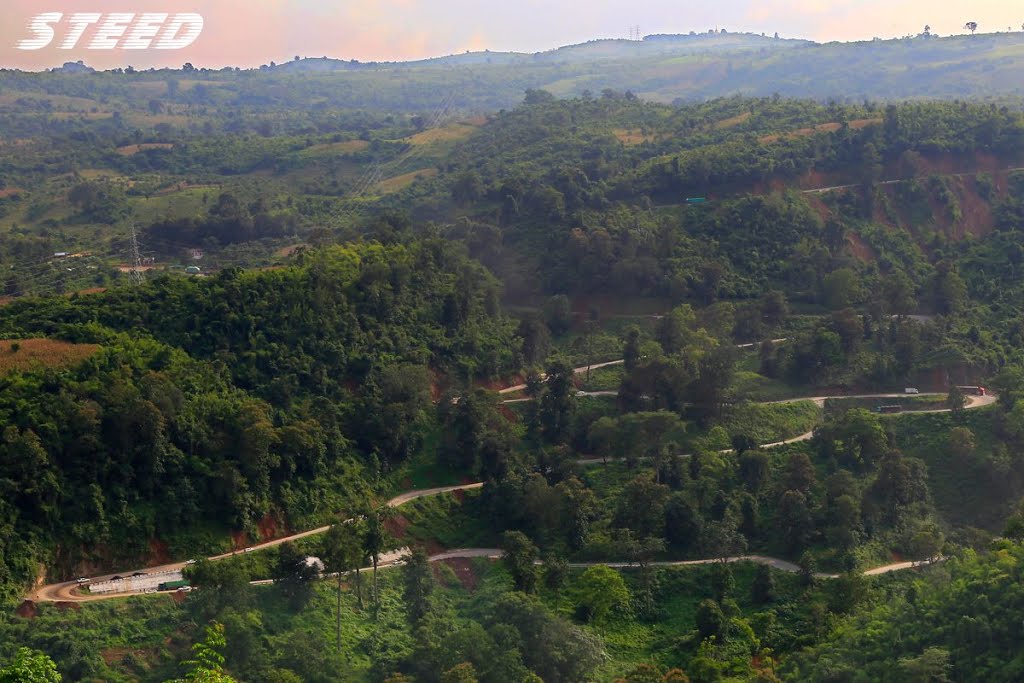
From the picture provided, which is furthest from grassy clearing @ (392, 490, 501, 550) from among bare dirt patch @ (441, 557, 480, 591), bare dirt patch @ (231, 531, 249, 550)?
bare dirt patch @ (231, 531, 249, 550)

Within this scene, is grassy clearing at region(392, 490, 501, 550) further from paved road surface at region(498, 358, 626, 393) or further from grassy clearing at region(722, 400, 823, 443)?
grassy clearing at region(722, 400, 823, 443)

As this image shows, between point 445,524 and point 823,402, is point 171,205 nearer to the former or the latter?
point 445,524

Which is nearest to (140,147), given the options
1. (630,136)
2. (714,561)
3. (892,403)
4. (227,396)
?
(630,136)

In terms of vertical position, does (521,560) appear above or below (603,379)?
below

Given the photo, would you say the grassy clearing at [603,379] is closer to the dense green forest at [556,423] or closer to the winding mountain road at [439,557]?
the dense green forest at [556,423]

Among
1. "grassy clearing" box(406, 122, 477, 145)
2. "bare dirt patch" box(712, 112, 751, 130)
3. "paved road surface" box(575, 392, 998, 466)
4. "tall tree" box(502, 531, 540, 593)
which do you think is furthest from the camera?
"grassy clearing" box(406, 122, 477, 145)

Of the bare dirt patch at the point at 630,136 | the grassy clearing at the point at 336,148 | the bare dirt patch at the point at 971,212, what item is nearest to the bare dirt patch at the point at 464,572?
the bare dirt patch at the point at 971,212

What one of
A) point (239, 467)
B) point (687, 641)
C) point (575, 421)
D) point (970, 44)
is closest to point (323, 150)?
point (575, 421)

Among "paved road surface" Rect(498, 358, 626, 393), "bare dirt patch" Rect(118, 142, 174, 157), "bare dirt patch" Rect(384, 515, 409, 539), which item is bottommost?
"bare dirt patch" Rect(384, 515, 409, 539)
